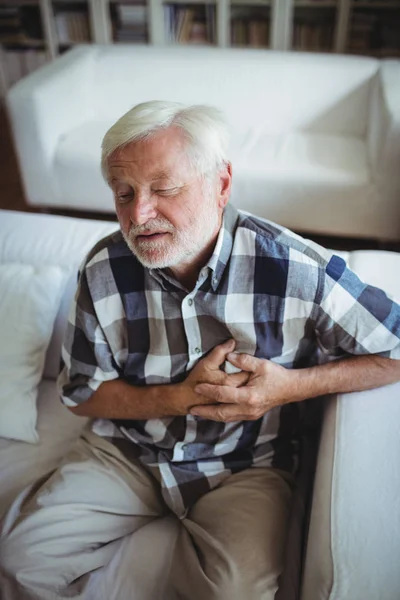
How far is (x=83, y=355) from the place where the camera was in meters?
1.03

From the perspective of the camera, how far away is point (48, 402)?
4.26ft

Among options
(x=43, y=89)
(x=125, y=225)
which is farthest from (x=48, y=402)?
(x=43, y=89)

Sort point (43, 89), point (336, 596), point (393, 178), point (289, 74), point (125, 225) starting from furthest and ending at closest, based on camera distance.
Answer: point (289, 74) < point (43, 89) < point (393, 178) < point (125, 225) < point (336, 596)

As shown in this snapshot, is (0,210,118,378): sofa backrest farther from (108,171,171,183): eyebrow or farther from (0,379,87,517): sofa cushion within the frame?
(108,171,171,183): eyebrow

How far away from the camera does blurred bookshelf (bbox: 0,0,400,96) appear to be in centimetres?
332

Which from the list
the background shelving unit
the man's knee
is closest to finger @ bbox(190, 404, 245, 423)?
the man's knee

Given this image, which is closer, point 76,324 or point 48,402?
point 76,324

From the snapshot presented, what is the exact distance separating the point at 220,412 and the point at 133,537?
0.31 meters

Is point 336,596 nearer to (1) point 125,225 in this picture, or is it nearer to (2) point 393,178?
(1) point 125,225

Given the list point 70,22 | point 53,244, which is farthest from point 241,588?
point 70,22

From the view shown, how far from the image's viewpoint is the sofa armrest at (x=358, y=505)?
723 mm

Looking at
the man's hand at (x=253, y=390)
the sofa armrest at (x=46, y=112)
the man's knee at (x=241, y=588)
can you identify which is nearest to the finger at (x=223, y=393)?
the man's hand at (x=253, y=390)

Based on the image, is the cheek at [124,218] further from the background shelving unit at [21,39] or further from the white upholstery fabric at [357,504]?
the background shelving unit at [21,39]

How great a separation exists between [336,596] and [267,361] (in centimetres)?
40
